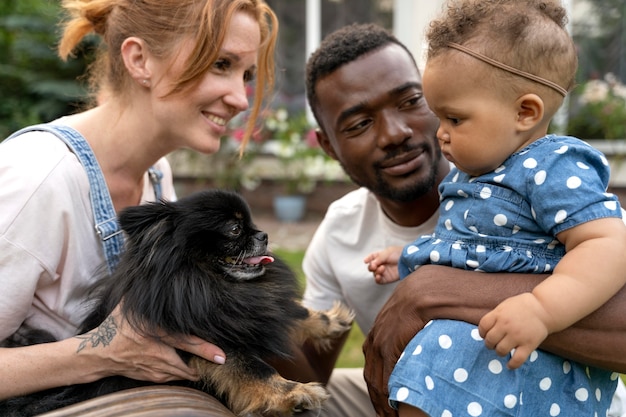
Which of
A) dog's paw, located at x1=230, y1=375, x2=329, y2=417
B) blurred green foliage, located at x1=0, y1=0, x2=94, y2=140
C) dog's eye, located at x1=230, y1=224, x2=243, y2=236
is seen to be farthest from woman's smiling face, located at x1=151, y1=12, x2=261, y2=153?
blurred green foliage, located at x1=0, y1=0, x2=94, y2=140

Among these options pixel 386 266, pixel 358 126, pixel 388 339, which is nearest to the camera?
pixel 388 339

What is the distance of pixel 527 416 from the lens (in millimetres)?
1824

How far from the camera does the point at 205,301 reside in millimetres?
2193

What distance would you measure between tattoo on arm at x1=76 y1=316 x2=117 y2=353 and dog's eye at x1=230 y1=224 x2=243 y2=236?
1.64 feet

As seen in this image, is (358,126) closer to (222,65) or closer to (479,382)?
(222,65)

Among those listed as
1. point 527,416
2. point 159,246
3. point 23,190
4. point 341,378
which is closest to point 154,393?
point 159,246

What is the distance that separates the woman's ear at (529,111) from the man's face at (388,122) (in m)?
0.82

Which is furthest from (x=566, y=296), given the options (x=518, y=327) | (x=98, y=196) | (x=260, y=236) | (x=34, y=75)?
(x=34, y=75)

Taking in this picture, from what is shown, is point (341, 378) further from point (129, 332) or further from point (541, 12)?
point (541, 12)

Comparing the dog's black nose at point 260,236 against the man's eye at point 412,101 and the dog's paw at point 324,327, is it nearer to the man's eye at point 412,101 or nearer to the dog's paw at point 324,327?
the dog's paw at point 324,327

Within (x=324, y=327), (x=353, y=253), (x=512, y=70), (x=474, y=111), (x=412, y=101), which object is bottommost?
(x=324, y=327)

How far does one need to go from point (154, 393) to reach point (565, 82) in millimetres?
1512

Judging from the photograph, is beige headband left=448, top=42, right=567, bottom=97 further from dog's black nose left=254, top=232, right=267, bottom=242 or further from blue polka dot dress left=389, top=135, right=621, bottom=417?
dog's black nose left=254, top=232, right=267, bottom=242

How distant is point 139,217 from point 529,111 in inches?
51.0
